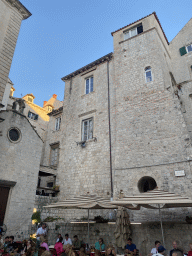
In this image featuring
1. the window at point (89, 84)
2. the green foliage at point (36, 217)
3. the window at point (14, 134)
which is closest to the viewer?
the green foliage at point (36, 217)

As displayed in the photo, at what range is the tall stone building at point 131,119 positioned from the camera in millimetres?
10109

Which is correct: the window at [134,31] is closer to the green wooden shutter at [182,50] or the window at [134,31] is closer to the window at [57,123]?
the green wooden shutter at [182,50]

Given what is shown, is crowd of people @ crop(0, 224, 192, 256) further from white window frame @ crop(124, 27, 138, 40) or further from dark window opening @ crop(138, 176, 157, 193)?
white window frame @ crop(124, 27, 138, 40)

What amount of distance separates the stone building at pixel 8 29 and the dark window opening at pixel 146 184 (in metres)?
9.04

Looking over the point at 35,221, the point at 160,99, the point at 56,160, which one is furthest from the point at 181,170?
the point at 56,160

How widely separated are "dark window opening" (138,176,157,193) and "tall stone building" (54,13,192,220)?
0.17 feet

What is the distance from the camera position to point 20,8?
1316 centimetres

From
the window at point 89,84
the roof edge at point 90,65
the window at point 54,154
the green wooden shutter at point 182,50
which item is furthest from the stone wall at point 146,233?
the green wooden shutter at point 182,50

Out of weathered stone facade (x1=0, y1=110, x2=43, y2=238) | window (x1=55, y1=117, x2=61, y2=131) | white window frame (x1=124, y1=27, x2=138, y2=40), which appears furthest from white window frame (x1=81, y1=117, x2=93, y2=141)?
white window frame (x1=124, y1=27, x2=138, y2=40)

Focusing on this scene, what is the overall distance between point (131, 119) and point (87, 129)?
4040 mm

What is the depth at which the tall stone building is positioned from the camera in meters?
10.1

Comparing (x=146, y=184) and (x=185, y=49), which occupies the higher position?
(x=185, y=49)

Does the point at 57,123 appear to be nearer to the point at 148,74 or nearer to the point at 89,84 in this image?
the point at 89,84

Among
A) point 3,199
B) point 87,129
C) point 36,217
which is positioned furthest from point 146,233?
point 87,129
